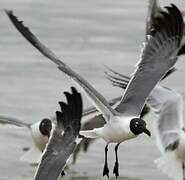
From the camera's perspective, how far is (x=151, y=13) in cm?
1180

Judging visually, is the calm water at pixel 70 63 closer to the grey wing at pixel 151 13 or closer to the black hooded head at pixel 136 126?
the grey wing at pixel 151 13

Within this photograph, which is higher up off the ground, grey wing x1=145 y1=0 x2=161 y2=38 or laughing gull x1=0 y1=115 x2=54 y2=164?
grey wing x1=145 y1=0 x2=161 y2=38

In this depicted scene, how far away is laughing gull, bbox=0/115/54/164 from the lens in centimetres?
1152

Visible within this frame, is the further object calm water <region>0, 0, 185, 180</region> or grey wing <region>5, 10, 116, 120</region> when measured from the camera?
calm water <region>0, 0, 185, 180</region>

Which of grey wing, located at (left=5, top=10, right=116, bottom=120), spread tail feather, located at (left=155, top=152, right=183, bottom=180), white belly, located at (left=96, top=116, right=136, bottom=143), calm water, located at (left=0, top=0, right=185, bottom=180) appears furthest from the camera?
calm water, located at (left=0, top=0, right=185, bottom=180)

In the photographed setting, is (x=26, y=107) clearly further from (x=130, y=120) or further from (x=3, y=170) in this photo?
(x=130, y=120)

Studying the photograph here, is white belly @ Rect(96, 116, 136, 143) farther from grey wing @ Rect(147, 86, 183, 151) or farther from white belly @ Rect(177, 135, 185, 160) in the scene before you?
white belly @ Rect(177, 135, 185, 160)

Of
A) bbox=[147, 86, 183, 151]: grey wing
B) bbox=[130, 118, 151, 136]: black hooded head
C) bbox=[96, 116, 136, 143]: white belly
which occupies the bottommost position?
bbox=[147, 86, 183, 151]: grey wing

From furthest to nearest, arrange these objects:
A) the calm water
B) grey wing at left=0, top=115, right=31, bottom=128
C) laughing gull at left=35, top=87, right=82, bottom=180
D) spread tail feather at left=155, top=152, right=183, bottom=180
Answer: grey wing at left=0, top=115, right=31, bottom=128
the calm water
spread tail feather at left=155, top=152, right=183, bottom=180
laughing gull at left=35, top=87, right=82, bottom=180

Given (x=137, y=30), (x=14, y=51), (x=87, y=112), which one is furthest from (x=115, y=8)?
(x=87, y=112)

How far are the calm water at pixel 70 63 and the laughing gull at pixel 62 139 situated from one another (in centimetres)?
303

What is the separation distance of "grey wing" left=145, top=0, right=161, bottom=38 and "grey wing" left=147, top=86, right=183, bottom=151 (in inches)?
20.4

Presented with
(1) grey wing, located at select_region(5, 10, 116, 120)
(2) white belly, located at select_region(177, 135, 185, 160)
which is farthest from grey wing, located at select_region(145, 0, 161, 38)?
(1) grey wing, located at select_region(5, 10, 116, 120)

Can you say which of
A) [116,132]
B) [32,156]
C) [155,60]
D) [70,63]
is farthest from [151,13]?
[70,63]
